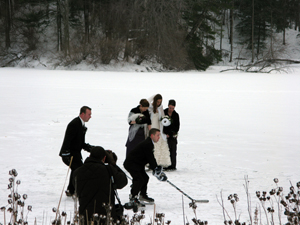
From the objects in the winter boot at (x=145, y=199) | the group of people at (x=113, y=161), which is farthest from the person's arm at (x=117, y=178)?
the winter boot at (x=145, y=199)

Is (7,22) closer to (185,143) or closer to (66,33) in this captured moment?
(66,33)

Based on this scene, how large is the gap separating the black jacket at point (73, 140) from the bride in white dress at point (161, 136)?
82.8 inches

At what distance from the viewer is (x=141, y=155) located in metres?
5.50

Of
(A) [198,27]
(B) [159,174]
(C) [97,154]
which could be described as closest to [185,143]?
(B) [159,174]

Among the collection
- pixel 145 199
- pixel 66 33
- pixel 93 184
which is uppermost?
pixel 66 33

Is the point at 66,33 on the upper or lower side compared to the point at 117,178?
upper

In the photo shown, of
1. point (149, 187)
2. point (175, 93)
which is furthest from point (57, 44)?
point (149, 187)

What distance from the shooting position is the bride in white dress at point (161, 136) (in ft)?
24.8

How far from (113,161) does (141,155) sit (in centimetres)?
134

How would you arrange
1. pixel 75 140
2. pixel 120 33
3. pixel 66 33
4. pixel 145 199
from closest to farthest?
pixel 145 199 → pixel 75 140 → pixel 120 33 → pixel 66 33

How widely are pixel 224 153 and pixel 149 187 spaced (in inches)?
117

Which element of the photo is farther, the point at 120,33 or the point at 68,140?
the point at 120,33

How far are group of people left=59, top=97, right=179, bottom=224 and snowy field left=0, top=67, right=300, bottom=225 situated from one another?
435 mm

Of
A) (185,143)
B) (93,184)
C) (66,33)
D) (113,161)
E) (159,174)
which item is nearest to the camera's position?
(93,184)
